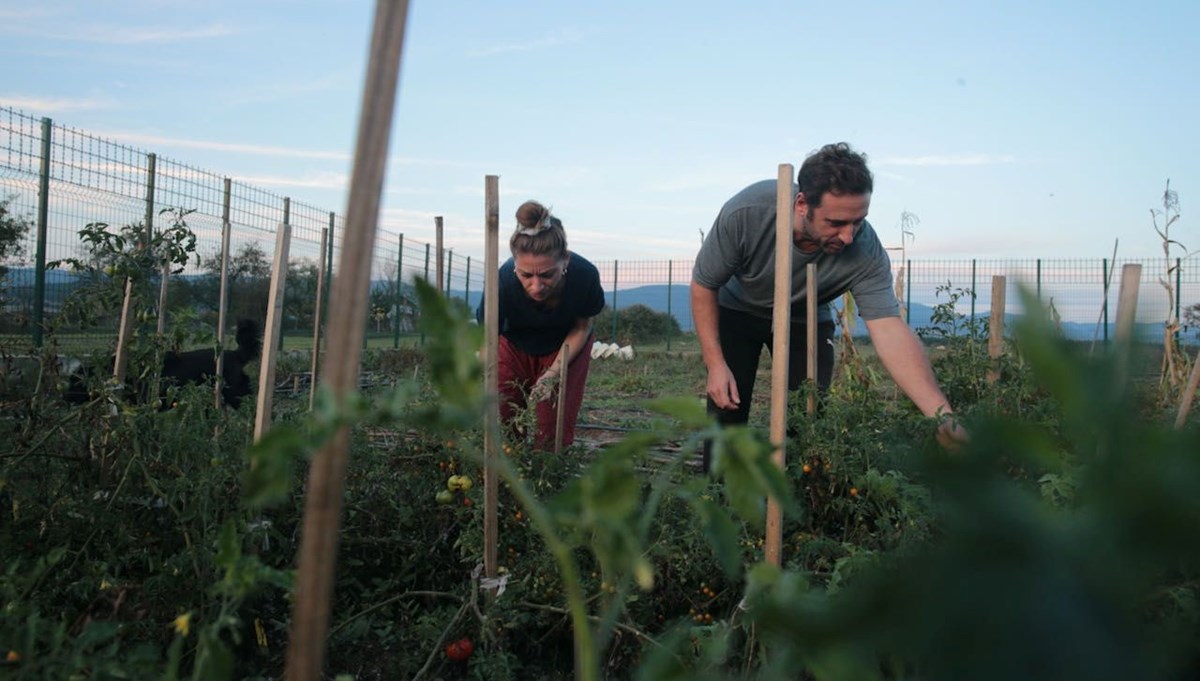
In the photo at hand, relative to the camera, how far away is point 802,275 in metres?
3.96

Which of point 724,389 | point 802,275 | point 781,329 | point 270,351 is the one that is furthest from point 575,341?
point 781,329

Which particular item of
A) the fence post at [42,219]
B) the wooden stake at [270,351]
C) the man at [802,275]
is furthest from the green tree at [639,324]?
the wooden stake at [270,351]

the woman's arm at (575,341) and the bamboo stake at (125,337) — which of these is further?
the woman's arm at (575,341)

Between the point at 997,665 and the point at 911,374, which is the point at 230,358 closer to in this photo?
the point at 911,374

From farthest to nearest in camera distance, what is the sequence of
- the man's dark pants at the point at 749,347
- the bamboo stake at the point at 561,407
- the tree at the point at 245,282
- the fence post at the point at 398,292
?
the fence post at the point at 398,292
the tree at the point at 245,282
the man's dark pants at the point at 749,347
the bamboo stake at the point at 561,407

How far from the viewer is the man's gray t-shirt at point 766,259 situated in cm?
371

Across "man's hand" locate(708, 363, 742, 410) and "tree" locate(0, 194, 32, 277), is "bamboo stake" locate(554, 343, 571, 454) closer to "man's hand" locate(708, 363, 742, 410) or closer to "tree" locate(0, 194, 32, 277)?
→ "man's hand" locate(708, 363, 742, 410)

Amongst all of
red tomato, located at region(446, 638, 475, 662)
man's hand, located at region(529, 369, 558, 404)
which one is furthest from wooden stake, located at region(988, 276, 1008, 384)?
red tomato, located at region(446, 638, 475, 662)

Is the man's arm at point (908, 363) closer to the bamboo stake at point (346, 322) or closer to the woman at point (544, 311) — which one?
the woman at point (544, 311)

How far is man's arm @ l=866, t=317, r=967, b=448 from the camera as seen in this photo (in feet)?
10.9

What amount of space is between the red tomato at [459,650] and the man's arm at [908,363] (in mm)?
1822

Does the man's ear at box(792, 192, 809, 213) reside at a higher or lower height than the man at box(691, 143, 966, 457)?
higher

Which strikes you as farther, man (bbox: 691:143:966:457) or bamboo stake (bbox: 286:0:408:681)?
man (bbox: 691:143:966:457)

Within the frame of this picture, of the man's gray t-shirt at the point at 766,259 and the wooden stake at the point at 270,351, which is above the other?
the man's gray t-shirt at the point at 766,259
